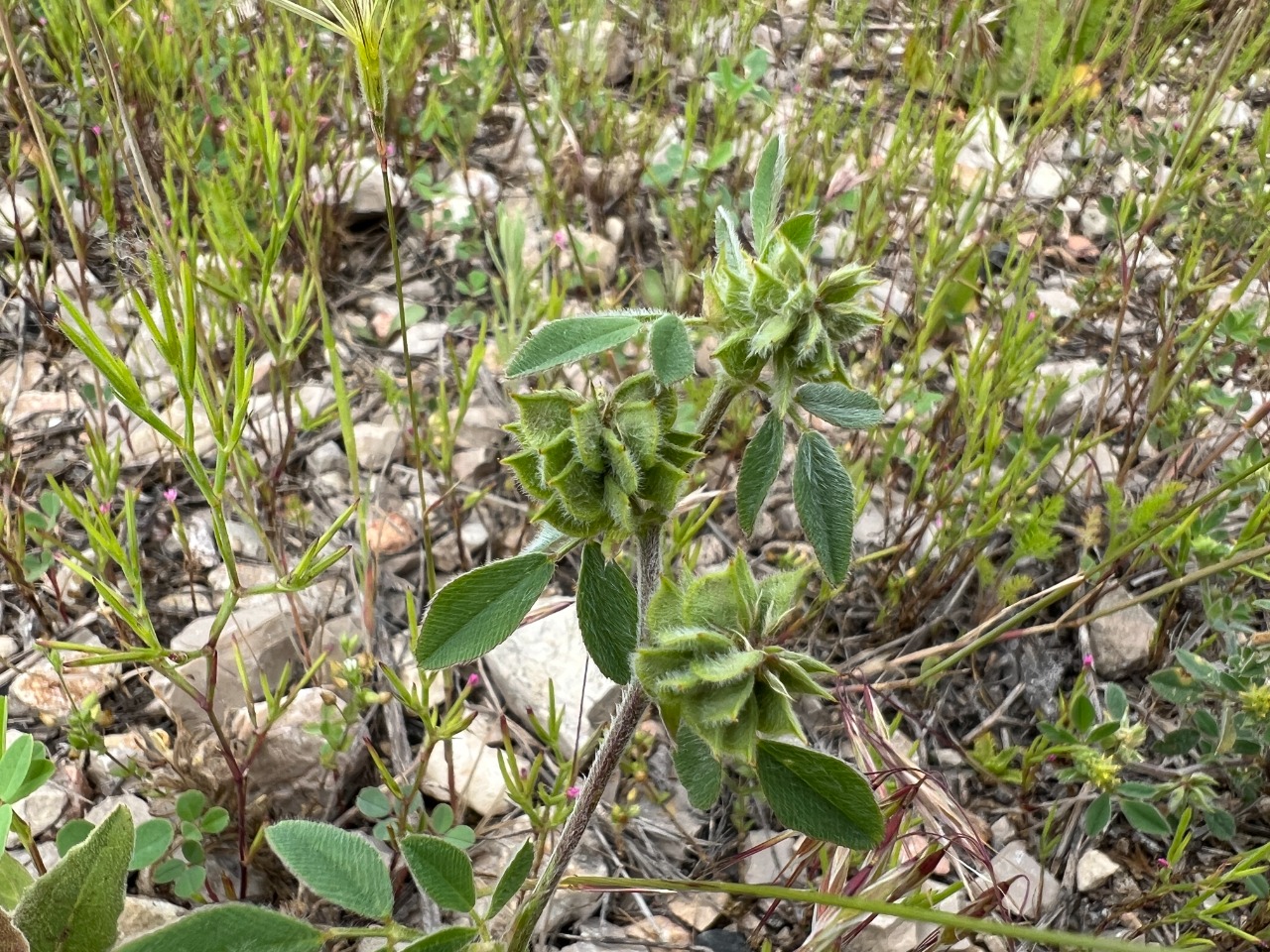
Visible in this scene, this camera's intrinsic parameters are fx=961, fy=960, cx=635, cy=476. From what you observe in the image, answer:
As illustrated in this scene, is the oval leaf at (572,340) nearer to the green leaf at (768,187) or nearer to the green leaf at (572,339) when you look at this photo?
the green leaf at (572,339)

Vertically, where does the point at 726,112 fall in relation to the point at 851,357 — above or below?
above

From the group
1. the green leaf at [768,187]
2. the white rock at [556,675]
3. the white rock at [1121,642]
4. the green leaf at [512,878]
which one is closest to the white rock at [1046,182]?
the white rock at [1121,642]

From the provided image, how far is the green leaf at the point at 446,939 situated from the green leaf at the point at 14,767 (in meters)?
0.59

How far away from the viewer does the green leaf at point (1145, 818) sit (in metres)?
1.73

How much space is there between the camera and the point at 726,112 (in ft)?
9.55

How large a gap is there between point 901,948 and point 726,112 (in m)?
2.30

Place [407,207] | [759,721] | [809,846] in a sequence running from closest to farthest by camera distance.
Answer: [759,721] < [809,846] < [407,207]

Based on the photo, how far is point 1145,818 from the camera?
1.74m

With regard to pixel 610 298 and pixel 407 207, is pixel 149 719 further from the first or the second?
pixel 407 207

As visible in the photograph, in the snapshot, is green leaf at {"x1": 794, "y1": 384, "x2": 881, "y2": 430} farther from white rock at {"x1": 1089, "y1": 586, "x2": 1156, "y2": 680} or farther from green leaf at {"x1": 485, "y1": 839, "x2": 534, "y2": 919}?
white rock at {"x1": 1089, "y1": 586, "x2": 1156, "y2": 680}

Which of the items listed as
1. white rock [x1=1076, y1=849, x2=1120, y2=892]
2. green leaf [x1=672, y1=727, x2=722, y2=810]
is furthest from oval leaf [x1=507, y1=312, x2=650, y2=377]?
white rock [x1=1076, y1=849, x2=1120, y2=892]

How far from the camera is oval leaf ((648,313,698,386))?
922 millimetres

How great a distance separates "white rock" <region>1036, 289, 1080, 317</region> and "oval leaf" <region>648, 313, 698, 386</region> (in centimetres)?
222

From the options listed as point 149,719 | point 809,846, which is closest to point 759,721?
point 809,846
